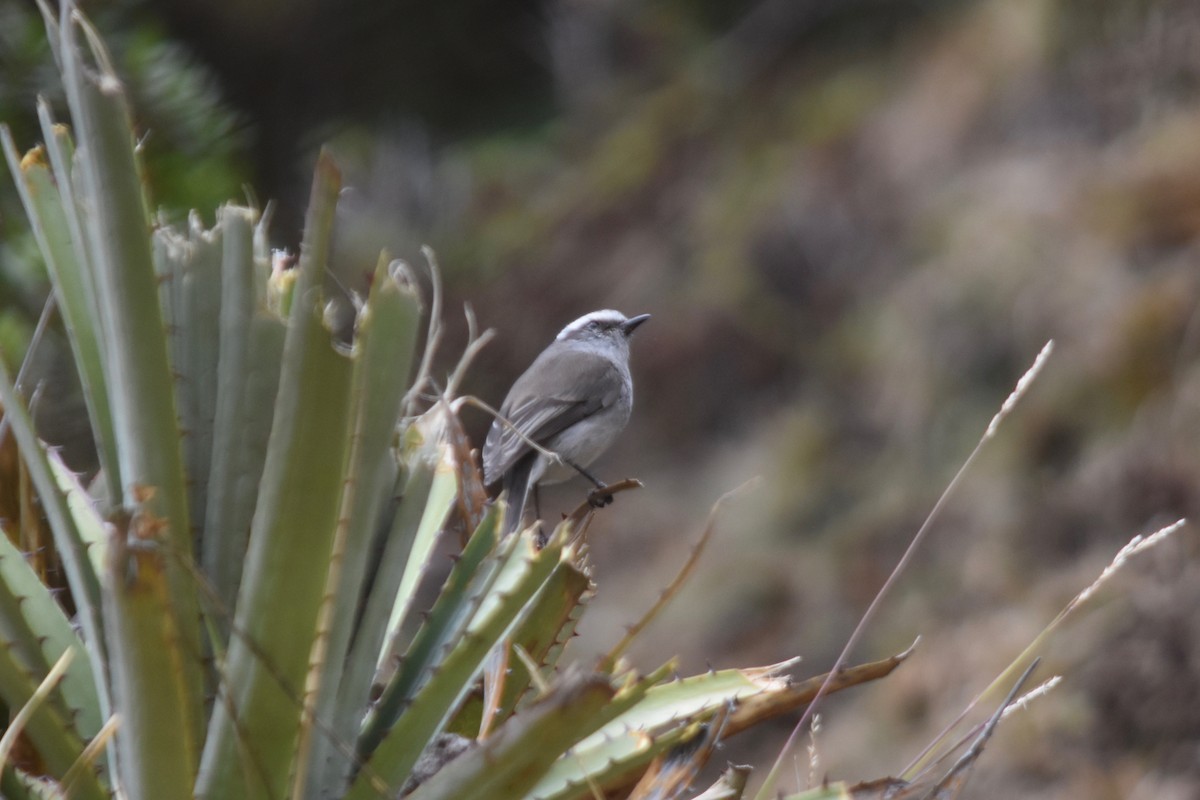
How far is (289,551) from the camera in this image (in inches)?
69.3

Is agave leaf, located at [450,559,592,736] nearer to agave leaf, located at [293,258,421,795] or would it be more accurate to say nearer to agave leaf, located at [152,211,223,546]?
agave leaf, located at [293,258,421,795]

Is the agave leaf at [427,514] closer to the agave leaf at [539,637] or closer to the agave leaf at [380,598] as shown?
the agave leaf at [380,598]

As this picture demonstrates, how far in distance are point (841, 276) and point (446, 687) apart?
38.9 feet

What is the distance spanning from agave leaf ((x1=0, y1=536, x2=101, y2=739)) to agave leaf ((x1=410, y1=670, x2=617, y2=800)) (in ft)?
1.69

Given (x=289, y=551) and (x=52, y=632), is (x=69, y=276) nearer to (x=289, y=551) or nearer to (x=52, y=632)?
(x=52, y=632)

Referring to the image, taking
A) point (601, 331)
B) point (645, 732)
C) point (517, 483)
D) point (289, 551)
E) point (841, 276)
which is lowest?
point (841, 276)

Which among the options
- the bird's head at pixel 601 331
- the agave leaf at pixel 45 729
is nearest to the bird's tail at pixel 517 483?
the bird's head at pixel 601 331

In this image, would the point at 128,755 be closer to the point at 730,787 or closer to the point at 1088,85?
the point at 730,787

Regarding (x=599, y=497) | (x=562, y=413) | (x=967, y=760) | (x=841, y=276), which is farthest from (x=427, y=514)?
(x=841, y=276)

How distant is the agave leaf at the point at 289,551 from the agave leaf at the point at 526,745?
235 millimetres

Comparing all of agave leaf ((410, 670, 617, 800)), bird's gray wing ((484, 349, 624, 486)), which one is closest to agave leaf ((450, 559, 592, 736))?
agave leaf ((410, 670, 617, 800))

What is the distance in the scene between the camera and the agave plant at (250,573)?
172 cm

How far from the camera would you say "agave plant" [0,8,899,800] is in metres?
1.72

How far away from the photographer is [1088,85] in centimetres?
1154
